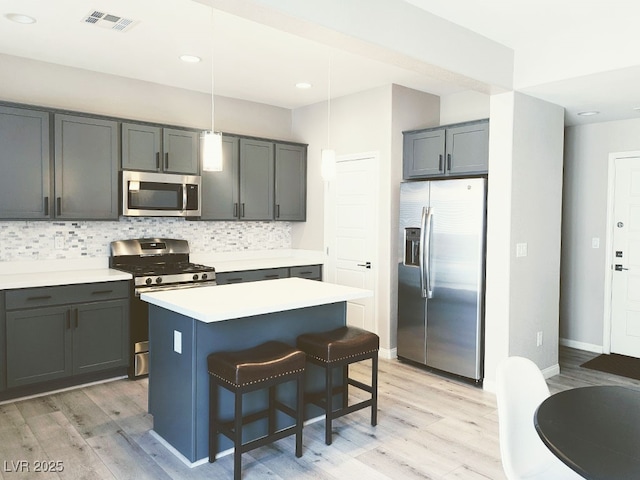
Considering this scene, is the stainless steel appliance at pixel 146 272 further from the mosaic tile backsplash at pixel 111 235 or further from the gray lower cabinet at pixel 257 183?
the gray lower cabinet at pixel 257 183

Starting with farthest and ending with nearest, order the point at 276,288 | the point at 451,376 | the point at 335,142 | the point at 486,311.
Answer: the point at 335,142 < the point at 451,376 < the point at 486,311 < the point at 276,288

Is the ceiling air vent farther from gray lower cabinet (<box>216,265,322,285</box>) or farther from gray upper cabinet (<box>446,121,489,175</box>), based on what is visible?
gray upper cabinet (<box>446,121,489,175</box>)

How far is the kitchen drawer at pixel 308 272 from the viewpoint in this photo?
210 inches

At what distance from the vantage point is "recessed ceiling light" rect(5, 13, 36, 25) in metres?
3.24

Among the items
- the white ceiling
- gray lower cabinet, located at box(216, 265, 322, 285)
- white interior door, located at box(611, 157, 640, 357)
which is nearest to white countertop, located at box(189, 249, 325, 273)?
gray lower cabinet, located at box(216, 265, 322, 285)

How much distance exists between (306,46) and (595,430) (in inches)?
126

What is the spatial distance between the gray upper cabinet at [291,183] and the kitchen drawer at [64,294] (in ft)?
6.74

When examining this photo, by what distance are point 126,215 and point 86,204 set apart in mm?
352

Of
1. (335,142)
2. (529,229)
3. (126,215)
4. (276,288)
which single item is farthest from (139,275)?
(529,229)

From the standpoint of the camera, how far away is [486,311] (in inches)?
159

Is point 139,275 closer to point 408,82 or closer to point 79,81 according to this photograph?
point 79,81

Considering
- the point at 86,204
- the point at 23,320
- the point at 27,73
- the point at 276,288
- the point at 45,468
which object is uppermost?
the point at 27,73

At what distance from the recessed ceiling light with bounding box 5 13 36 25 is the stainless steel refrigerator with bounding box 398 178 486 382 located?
3.15 meters

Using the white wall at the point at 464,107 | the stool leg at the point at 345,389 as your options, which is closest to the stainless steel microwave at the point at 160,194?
the stool leg at the point at 345,389
